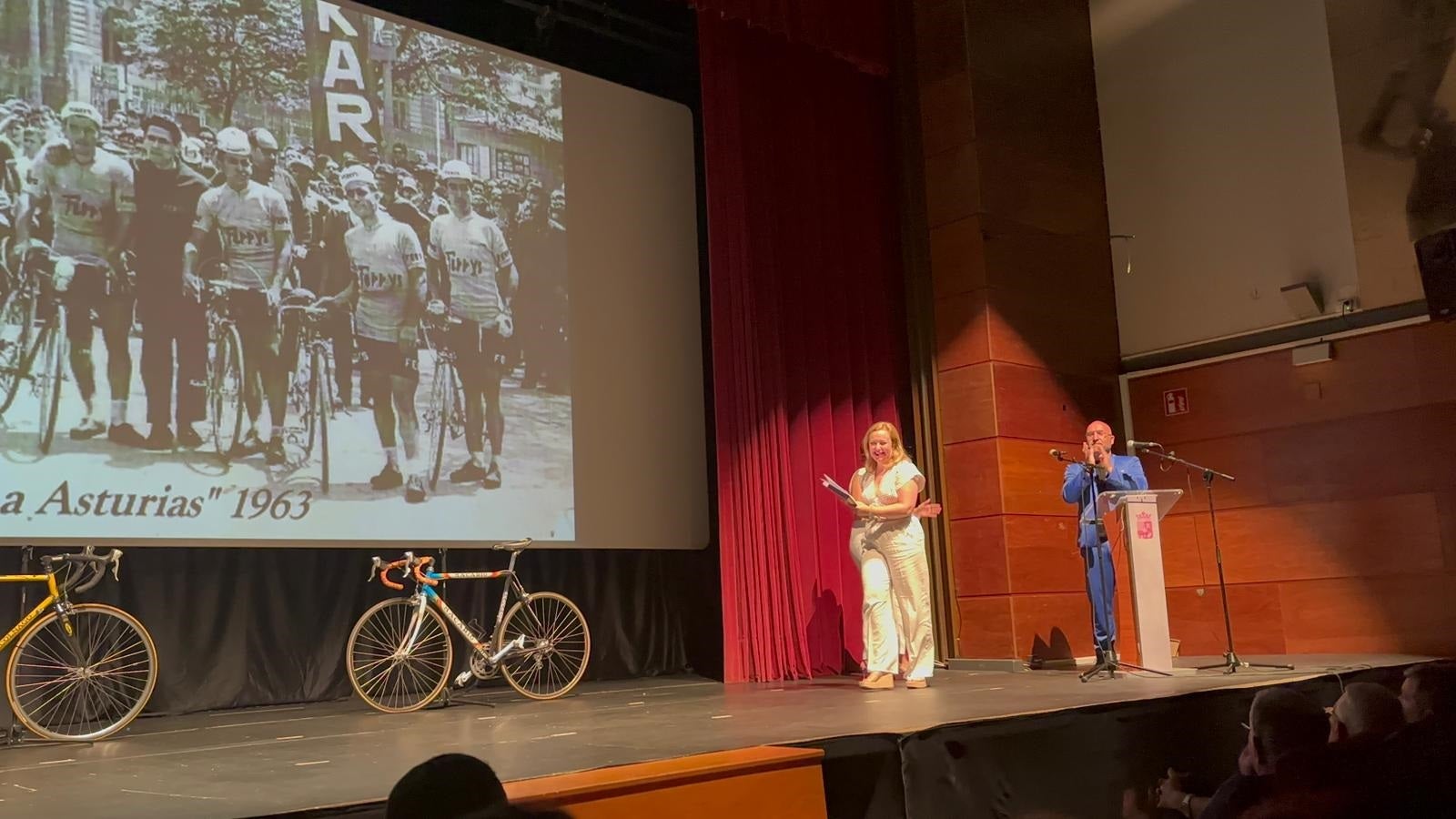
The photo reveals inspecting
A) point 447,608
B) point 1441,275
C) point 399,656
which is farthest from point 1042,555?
point 399,656

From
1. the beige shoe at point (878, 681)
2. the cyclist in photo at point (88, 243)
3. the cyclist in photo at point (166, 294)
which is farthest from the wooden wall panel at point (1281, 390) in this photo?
Answer: the cyclist in photo at point (88, 243)

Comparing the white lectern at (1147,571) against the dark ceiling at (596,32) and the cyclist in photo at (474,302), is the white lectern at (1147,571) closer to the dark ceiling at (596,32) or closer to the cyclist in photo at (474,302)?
the cyclist in photo at (474,302)

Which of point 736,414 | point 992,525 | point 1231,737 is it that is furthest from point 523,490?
point 1231,737

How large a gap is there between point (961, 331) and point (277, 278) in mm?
3622

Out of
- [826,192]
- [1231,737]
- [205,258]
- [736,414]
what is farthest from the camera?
[826,192]

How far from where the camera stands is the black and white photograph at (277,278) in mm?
4273

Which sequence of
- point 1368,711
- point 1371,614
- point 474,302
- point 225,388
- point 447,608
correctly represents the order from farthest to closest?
point 1371,614 < point 474,302 < point 447,608 < point 225,388 < point 1368,711

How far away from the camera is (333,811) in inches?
85.1

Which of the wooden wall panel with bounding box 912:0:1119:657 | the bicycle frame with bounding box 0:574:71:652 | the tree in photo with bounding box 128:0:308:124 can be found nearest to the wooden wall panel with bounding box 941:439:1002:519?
the wooden wall panel with bounding box 912:0:1119:657

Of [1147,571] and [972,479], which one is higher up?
[972,479]

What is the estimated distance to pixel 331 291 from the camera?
195 inches

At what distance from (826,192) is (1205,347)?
95.3 inches

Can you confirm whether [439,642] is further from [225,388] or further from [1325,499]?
[1325,499]

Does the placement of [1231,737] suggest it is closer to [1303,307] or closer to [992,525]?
[992,525]
